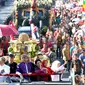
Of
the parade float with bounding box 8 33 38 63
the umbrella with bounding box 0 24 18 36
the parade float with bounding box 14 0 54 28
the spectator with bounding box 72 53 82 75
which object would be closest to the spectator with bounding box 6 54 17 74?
the spectator with bounding box 72 53 82 75

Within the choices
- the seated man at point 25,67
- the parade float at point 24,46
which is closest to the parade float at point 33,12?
the parade float at point 24,46

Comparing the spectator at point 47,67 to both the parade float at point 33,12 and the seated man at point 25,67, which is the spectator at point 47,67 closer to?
the seated man at point 25,67

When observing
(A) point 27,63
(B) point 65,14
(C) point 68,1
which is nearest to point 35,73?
(A) point 27,63

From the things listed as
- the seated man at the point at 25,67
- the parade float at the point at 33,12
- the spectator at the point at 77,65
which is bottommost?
the parade float at the point at 33,12

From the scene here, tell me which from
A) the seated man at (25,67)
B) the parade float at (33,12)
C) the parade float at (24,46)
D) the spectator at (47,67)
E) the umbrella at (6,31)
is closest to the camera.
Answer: the seated man at (25,67)

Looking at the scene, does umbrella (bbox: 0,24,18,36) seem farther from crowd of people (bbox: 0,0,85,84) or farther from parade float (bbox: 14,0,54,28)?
parade float (bbox: 14,0,54,28)

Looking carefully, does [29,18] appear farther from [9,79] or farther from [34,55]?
[9,79]

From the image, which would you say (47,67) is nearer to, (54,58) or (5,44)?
(54,58)

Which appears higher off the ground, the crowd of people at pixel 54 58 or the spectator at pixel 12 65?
the spectator at pixel 12 65

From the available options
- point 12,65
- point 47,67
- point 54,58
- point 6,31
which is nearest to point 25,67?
point 12,65

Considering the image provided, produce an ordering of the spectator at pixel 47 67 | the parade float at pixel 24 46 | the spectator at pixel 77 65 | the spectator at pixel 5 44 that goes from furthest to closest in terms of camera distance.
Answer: the spectator at pixel 5 44
the parade float at pixel 24 46
the spectator at pixel 77 65
the spectator at pixel 47 67

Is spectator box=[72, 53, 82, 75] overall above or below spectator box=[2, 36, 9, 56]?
above

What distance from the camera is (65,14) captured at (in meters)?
35.8

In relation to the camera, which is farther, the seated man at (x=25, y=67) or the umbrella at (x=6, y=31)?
the umbrella at (x=6, y=31)
